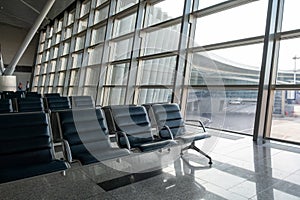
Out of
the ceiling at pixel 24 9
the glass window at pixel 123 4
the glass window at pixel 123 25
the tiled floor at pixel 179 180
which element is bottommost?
the tiled floor at pixel 179 180

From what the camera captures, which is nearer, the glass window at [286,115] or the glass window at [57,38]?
the glass window at [286,115]

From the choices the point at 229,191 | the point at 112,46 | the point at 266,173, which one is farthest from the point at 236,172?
the point at 112,46

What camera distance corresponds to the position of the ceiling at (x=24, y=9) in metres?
9.69

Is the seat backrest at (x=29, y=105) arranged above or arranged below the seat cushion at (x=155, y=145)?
above

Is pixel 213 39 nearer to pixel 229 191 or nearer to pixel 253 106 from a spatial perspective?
pixel 253 106

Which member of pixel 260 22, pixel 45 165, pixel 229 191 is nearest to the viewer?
pixel 45 165

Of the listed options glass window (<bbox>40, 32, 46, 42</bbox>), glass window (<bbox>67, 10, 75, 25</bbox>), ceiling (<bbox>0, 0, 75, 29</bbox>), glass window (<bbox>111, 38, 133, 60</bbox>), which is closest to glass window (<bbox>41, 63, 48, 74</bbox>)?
glass window (<bbox>40, 32, 46, 42</bbox>)

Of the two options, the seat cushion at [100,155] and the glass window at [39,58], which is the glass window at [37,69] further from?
the seat cushion at [100,155]

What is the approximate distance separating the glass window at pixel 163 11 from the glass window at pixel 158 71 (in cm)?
100

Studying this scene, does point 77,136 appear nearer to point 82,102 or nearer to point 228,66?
point 82,102

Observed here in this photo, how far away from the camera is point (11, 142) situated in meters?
1.89

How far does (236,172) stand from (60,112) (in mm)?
1934

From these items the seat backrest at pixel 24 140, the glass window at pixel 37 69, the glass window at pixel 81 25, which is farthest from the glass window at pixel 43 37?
the seat backrest at pixel 24 140

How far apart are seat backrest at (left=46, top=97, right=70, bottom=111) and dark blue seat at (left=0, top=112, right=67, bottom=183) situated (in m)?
2.07
